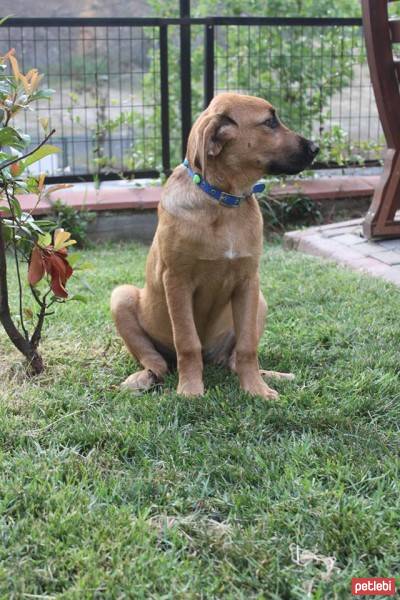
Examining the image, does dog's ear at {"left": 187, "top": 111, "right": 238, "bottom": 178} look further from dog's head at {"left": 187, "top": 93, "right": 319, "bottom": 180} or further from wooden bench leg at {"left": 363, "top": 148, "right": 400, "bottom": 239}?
wooden bench leg at {"left": 363, "top": 148, "right": 400, "bottom": 239}

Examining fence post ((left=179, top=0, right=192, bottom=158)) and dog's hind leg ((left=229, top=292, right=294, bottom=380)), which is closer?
dog's hind leg ((left=229, top=292, right=294, bottom=380))

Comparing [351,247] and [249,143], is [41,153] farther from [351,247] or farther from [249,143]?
[351,247]

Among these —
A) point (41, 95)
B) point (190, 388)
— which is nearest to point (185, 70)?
point (41, 95)

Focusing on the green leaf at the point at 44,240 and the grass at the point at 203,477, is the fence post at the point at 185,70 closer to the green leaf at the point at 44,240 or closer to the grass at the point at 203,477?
the grass at the point at 203,477

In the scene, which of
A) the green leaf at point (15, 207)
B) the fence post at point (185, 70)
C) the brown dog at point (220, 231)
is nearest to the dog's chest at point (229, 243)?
the brown dog at point (220, 231)

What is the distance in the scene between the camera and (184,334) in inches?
130

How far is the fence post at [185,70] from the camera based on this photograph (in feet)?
23.8

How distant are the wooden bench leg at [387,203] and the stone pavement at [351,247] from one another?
0.11 metres

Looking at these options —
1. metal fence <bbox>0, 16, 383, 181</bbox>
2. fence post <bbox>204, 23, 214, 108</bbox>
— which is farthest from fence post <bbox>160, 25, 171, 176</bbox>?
fence post <bbox>204, 23, 214, 108</bbox>

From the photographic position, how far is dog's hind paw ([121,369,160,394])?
3355 mm

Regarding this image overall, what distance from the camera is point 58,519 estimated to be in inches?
86.9

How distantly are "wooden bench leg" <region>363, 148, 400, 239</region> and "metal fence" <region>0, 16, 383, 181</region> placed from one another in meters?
2.00

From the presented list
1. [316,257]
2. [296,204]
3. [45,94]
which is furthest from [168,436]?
[296,204]

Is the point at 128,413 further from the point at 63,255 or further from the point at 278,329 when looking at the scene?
the point at 278,329
